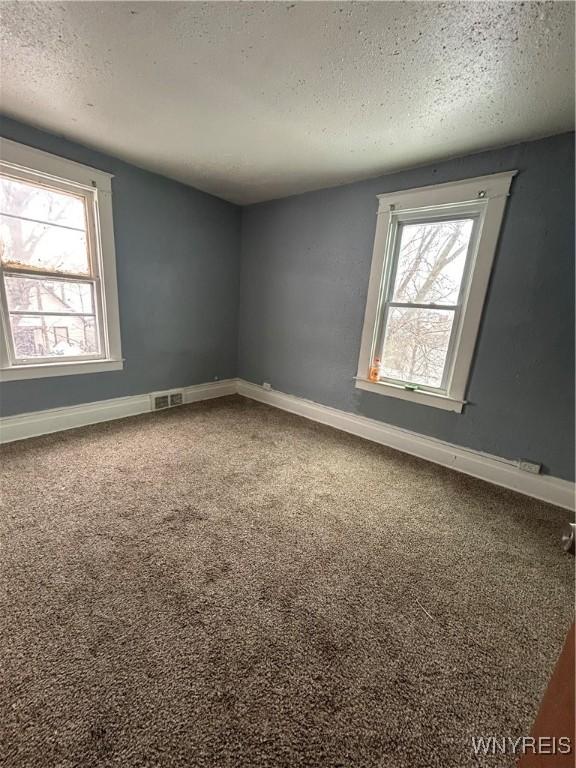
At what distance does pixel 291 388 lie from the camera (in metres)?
3.58

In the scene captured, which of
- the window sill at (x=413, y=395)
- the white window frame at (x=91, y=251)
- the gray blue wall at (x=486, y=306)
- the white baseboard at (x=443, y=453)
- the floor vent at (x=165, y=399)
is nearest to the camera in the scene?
the gray blue wall at (x=486, y=306)

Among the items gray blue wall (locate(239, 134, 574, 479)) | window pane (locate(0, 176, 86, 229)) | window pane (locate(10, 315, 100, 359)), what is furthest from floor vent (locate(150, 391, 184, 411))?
window pane (locate(0, 176, 86, 229))

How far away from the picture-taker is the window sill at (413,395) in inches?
96.7

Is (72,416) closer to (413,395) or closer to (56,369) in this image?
(56,369)

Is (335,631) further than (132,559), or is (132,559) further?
(132,559)

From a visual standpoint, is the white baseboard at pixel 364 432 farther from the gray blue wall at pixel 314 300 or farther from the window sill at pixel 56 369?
the window sill at pixel 56 369

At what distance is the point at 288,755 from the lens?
32.6 inches

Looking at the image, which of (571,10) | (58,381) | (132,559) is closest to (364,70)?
(571,10)

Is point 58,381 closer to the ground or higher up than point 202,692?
higher up

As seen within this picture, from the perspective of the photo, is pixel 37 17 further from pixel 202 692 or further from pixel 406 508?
pixel 406 508

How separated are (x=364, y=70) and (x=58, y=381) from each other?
3077 mm

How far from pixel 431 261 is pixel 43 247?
320 centimetres

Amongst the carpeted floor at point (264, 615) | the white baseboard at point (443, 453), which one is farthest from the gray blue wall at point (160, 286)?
the white baseboard at point (443, 453)

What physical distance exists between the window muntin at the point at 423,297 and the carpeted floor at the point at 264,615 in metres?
1.03
